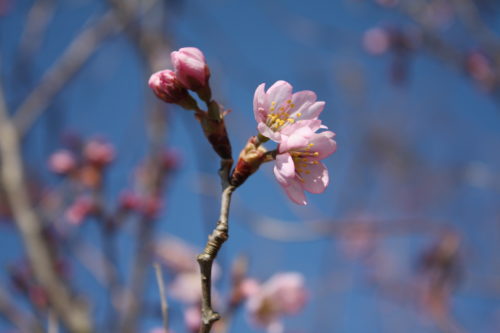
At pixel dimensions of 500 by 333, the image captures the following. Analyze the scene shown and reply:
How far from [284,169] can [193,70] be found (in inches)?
10.3

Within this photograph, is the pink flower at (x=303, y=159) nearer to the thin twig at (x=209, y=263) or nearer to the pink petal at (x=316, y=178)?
the pink petal at (x=316, y=178)

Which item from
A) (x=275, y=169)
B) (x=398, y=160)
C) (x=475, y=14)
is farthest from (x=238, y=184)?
(x=398, y=160)

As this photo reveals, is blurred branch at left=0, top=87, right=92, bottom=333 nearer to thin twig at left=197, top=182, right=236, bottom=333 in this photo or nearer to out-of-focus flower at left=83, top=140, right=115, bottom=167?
out-of-focus flower at left=83, top=140, right=115, bottom=167

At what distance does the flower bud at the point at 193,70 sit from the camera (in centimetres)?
82

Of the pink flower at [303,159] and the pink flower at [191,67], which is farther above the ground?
the pink flower at [191,67]

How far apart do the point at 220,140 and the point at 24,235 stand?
1.34 m

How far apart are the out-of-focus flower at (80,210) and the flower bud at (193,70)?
1297mm

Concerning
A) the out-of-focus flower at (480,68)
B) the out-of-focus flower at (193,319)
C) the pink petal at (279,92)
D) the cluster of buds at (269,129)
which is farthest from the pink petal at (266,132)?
the out-of-focus flower at (480,68)

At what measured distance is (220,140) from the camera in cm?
79

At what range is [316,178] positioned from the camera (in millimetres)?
886

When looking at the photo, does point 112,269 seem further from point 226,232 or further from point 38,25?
point 38,25

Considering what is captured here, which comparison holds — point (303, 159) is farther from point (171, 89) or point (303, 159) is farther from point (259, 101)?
point (171, 89)

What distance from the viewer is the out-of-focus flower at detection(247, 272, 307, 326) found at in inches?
56.6

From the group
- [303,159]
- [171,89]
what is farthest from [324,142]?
[171,89]
